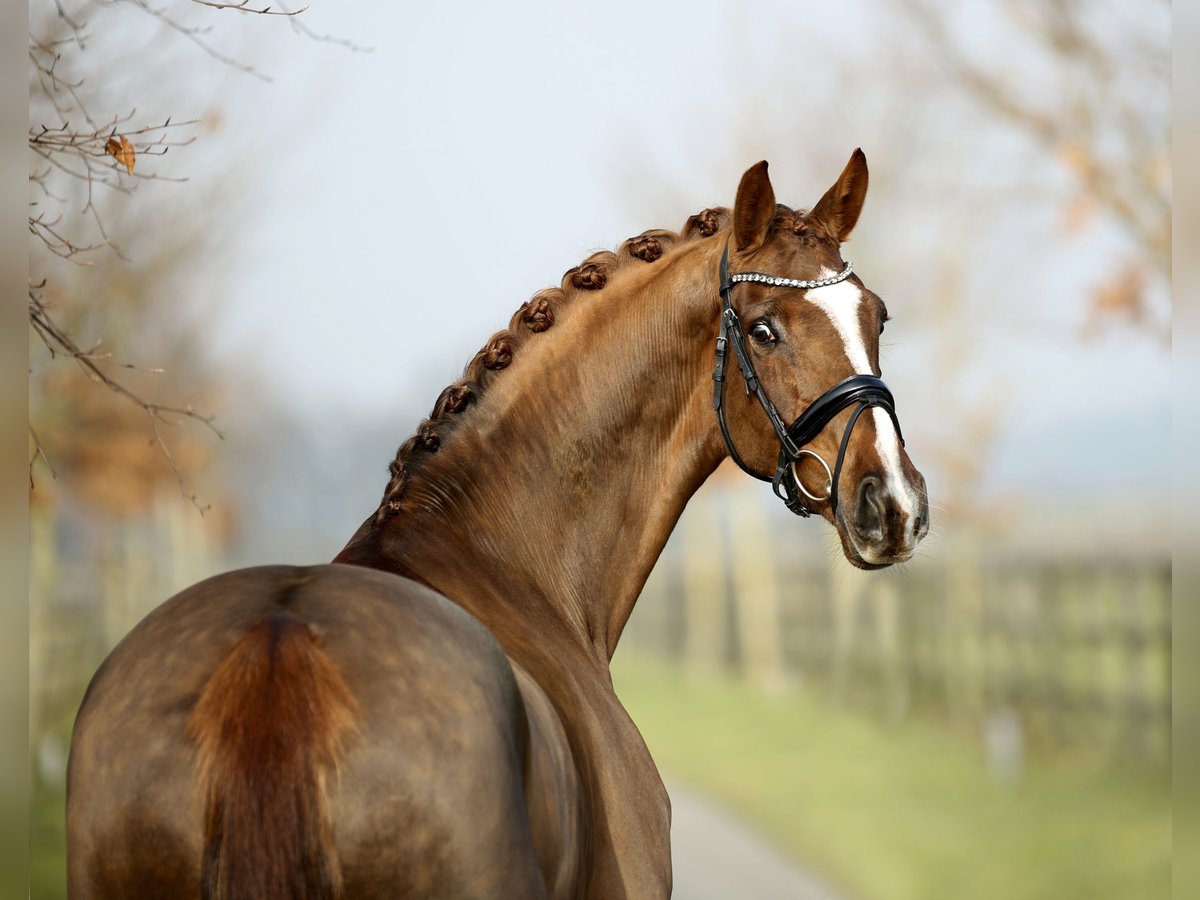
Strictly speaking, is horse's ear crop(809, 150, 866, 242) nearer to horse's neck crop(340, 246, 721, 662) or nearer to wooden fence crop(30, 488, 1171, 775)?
horse's neck crop(340, 246, 721, 662)

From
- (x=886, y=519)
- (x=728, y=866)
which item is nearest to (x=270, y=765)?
(x=886, y=519)

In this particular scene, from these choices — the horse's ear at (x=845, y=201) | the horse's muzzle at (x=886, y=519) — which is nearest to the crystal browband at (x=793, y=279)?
the horse's ear at (x=845, y=201)

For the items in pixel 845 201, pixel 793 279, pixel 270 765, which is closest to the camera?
pixel 270 765

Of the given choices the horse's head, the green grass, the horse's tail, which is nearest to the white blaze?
the horse's head

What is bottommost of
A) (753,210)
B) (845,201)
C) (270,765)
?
(270,765)

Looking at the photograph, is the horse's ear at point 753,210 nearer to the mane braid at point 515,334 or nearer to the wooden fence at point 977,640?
the mane braid at point 515,334

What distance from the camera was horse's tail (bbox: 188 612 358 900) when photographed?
1954 mm

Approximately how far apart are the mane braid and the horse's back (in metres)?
1.00

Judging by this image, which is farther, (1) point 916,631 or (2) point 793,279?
(1) point 916,631

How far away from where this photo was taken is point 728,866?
7.87 m

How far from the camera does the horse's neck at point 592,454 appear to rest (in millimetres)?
3369

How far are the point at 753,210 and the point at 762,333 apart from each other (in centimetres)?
39

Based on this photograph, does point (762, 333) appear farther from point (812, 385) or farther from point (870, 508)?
point (870, 508)

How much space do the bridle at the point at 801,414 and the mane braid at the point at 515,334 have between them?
0.28 m
